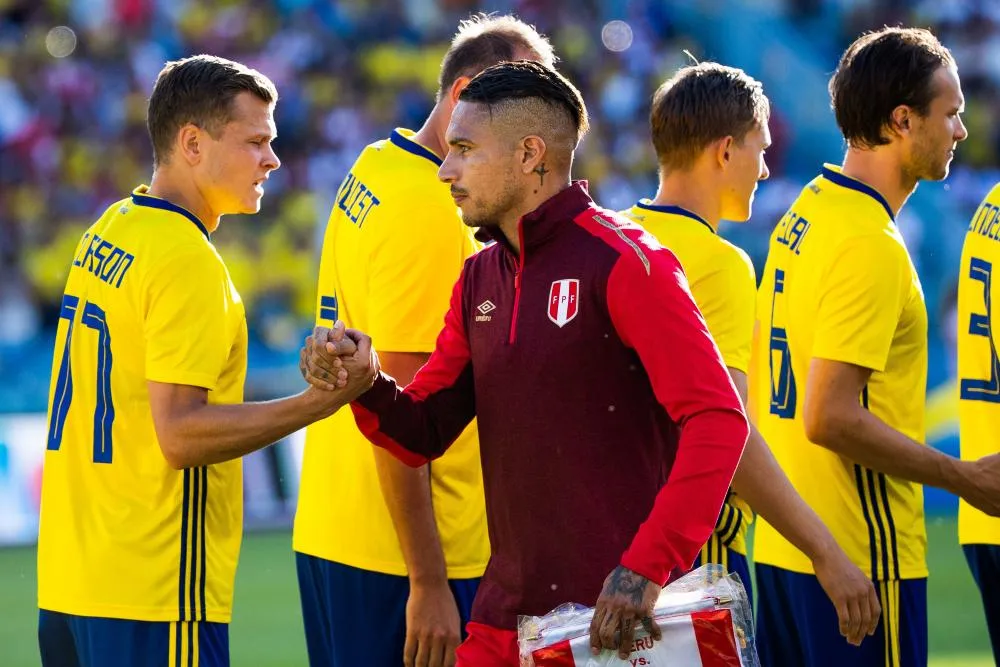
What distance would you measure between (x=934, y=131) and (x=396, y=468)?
6.76 ft

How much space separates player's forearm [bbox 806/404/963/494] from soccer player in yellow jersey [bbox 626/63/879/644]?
0.27 meters

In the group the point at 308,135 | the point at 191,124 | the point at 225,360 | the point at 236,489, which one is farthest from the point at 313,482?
the point at 308,135

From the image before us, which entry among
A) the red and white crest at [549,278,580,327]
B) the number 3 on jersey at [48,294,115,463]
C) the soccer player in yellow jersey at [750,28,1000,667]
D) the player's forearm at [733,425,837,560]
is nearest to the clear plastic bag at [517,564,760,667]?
the red and white crest at [549,278,580,327]

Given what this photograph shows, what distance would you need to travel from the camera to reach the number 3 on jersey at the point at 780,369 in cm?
445

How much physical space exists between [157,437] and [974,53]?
48.6 feet

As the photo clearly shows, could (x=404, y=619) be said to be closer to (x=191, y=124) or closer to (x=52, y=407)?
(x=52, y=407)

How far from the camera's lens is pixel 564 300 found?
307 cm

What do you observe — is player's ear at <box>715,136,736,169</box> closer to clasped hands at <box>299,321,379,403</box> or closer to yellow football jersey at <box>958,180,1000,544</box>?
yellow football jersey at <box>958,180,1000,544</box>

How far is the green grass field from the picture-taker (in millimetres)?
7609

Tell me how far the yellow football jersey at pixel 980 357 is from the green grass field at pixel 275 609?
114 inches

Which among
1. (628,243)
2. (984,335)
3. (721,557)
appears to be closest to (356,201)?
(628,243)

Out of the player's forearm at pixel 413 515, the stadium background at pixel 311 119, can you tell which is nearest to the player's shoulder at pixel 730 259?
the player's forearm at pixel 413 515

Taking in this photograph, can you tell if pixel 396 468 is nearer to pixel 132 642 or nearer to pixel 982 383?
pixel 132 642

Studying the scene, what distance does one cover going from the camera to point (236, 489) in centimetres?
380
